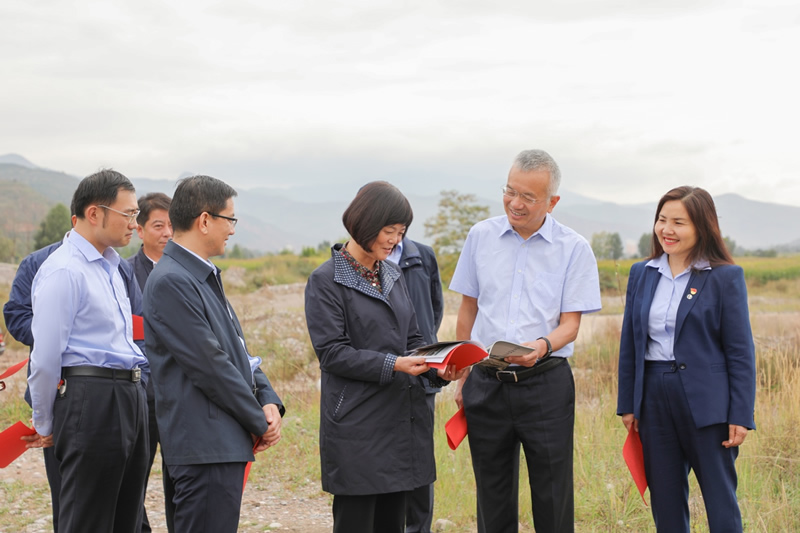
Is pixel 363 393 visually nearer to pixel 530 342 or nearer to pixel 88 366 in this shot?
pixel 530 342

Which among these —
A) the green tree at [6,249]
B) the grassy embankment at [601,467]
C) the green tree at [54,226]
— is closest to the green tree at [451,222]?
the grassy embankment at [601,467]

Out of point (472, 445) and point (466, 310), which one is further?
point (466, 310)

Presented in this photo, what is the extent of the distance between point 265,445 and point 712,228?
2267 mm

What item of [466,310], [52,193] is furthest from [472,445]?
[52,193]

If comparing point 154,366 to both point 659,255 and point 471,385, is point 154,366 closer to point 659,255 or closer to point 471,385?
point 471,385

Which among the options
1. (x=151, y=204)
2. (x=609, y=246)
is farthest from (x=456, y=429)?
(x=609, y=246)

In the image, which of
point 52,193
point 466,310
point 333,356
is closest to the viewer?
point 333,356

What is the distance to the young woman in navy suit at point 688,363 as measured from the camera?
3346 millimetres

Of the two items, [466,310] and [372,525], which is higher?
[466,310]

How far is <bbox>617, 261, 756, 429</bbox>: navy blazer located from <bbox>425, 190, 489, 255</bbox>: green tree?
2388cm

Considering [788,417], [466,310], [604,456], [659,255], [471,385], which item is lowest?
[604,456]

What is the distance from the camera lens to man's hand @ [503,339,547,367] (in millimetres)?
3357

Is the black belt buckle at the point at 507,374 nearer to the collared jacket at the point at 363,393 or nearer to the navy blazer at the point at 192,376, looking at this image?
the collared jacket at the point at 363,393

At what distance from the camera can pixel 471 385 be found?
3709 mm
